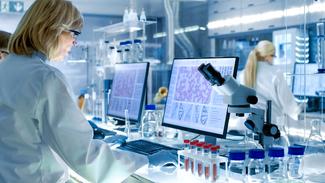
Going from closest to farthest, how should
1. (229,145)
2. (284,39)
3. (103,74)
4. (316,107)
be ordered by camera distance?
1. (229,145)
2. (103,74)
3. (316,107)
4. (284,39)

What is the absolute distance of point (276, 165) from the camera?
4.99 feet

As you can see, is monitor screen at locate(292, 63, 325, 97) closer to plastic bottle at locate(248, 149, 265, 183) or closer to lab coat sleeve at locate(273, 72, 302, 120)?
lab coat sleeve at locate(273, 72, 302, 120)

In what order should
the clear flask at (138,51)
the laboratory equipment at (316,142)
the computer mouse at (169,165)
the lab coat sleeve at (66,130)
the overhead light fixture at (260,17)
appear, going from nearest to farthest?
the lab coat sleeve at (66,130) < the laboratory equipment at (316,142) < the computer mouse at (169,165) < the clear flask at (138,51) < the overhead light fixture at (260,17)

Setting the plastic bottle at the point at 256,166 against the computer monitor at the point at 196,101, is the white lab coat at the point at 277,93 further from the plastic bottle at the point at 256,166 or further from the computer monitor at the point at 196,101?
the plastic bottle at the point at 256,166

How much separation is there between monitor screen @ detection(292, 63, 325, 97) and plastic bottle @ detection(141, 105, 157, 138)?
1045 mm

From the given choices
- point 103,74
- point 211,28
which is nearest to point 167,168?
point 103,74

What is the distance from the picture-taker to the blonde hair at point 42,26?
4.54 ft

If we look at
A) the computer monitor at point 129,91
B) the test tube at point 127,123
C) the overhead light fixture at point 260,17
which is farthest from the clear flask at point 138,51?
the overhead light fixture at point 260,17

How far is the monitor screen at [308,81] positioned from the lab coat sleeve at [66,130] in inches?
72.2

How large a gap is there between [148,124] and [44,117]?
1229mm

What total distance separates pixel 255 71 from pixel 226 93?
6.87ft

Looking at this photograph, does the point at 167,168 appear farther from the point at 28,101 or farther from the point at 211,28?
the point at 211,28

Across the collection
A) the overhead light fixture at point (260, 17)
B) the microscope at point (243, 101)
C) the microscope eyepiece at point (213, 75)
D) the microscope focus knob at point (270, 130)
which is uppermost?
the overhead light fixture at point (260, 17)

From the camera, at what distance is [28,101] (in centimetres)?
130
